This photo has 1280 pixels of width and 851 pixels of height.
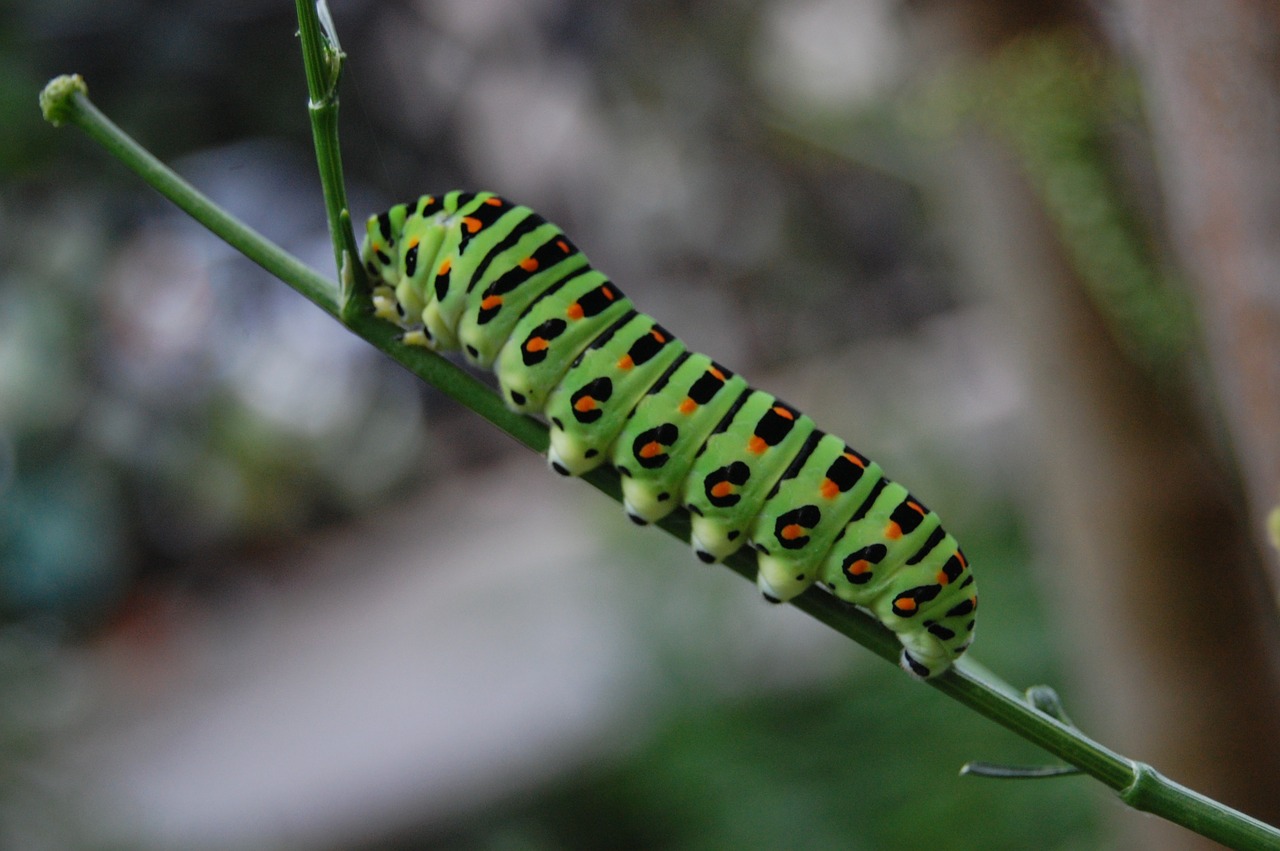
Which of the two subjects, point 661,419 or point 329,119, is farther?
point 661,419

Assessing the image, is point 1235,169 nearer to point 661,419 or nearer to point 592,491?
point 661,419

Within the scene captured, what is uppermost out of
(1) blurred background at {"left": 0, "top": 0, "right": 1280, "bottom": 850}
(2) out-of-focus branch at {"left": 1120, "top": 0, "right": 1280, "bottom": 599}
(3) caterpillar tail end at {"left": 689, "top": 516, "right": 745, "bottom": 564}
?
(1) blurred background at {"left": 0, "top": 0, "right": 1280, "bottom": 850}

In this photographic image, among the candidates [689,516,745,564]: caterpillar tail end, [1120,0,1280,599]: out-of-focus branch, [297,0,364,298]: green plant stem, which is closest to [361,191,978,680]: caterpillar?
[689,516,745,564]: caterpillar tail end

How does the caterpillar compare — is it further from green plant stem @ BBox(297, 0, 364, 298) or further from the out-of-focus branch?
the out-of-focus branch

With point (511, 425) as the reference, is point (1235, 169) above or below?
above

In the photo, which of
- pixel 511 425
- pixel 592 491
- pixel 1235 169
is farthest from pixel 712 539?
pixel 592 491

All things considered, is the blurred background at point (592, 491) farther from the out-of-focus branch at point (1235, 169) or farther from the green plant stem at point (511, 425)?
the green plant stem at point (511, 425)

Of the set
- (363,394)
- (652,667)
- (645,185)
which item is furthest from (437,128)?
(652,667)
